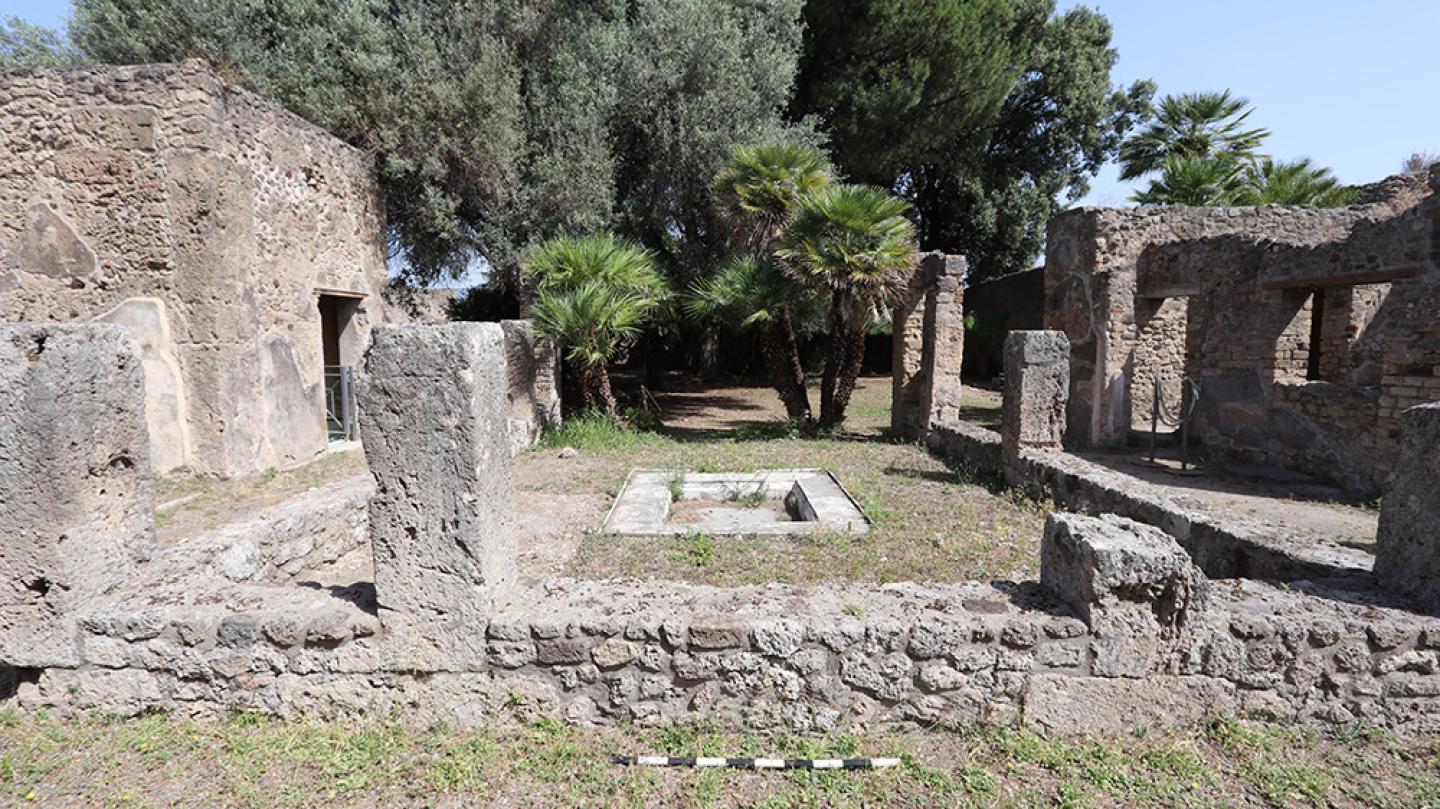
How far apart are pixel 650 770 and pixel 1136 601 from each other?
2111 mm

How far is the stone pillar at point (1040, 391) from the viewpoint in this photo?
769cm

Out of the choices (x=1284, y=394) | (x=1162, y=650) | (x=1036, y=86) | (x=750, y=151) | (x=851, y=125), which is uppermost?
(x=1036, y=86)

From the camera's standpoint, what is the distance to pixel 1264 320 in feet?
31.1

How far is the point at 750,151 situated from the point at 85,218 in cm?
860

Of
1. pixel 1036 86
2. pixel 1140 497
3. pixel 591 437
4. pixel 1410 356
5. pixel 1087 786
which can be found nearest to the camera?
pixel 1087 786

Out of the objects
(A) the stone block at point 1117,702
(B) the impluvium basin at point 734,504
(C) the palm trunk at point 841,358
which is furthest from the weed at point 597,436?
(A) the stone block at point 1117,702

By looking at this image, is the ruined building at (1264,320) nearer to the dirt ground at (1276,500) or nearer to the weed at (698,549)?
the dirt ground at (1276,500)

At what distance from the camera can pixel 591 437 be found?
10.5m

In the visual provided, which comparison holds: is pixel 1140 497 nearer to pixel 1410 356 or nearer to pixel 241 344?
pixel 1410 356

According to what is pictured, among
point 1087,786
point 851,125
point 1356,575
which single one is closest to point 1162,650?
point 1087,786

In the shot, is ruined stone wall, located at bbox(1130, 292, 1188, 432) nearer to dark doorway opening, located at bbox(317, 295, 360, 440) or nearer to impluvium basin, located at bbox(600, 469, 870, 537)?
impluvium basin, located at bbox(600, 469, 870, 537)

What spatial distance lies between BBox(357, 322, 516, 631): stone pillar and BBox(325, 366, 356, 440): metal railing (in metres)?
7.46

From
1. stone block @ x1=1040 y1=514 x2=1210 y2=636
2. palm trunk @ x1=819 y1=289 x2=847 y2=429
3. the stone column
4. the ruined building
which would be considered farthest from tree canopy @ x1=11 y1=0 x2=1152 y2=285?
stone block @ x1=1040 y1=514 x2=1210 y2=636

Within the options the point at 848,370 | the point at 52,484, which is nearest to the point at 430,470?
the point at 52,484
